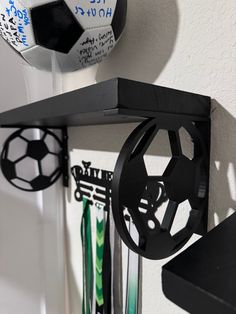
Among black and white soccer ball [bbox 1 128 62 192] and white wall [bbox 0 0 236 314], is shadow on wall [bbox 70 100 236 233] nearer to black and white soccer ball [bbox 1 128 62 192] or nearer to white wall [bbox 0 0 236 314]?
white wall [bbox 0 0 236 314]

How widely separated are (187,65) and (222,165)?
0.20m

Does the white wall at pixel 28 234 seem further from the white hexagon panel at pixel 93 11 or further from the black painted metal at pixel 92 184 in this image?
the white hexagon panel at pixel 93 11

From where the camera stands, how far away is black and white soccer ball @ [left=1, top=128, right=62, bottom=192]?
80 cm

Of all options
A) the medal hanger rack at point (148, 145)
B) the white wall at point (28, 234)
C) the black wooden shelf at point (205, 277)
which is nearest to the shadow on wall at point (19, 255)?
the white wall at point (28, 234)

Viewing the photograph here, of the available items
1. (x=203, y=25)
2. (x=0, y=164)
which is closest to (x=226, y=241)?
(x=203, y=25)

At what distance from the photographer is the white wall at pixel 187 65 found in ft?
→ 1.29

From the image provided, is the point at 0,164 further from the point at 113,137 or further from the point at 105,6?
the point at 105,6

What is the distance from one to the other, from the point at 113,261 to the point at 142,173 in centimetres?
43

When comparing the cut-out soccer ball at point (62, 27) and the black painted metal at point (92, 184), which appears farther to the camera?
the black painted metal at point (92, 184)

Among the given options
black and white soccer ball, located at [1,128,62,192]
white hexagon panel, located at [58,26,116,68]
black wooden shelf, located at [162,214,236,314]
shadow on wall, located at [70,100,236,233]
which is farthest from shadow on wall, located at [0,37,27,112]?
black wooden shelf, located at [162,214,236,314]

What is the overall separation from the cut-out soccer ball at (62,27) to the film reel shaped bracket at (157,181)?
0.80ft

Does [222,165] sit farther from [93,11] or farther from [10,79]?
[10,79]

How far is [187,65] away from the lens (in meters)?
0.45

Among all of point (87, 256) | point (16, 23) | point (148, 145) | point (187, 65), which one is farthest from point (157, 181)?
point (87, 256)
